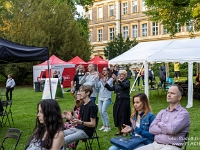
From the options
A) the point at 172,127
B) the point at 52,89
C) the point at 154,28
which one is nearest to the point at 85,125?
the point at 172,127

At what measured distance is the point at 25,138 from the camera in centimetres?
784

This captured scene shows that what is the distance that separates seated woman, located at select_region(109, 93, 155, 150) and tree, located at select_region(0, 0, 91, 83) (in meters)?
23.9

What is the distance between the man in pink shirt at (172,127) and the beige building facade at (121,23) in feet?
141

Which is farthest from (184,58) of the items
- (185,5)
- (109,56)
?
(109,56)

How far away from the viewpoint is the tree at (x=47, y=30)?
28.6m

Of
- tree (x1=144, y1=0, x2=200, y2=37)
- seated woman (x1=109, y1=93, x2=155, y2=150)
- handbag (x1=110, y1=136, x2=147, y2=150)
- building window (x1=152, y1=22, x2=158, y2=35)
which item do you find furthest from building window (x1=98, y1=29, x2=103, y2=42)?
handbag (x1=110, y1=136, x2=147, y2=150)

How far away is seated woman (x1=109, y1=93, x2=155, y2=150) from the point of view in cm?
493

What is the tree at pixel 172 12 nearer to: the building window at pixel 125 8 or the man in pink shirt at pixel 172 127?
the man in pink shirt at pixel 172 127

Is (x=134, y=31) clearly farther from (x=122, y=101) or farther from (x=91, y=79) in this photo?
(x=122, y=101)

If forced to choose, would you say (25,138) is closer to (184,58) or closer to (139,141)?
(139,141)

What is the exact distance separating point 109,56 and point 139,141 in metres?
37.3

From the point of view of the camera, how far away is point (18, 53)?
26.1 feet

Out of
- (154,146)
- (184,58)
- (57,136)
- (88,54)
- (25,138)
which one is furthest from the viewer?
(88,54)

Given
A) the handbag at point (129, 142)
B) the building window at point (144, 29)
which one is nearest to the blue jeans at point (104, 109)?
the handbag at point (129, 142)
